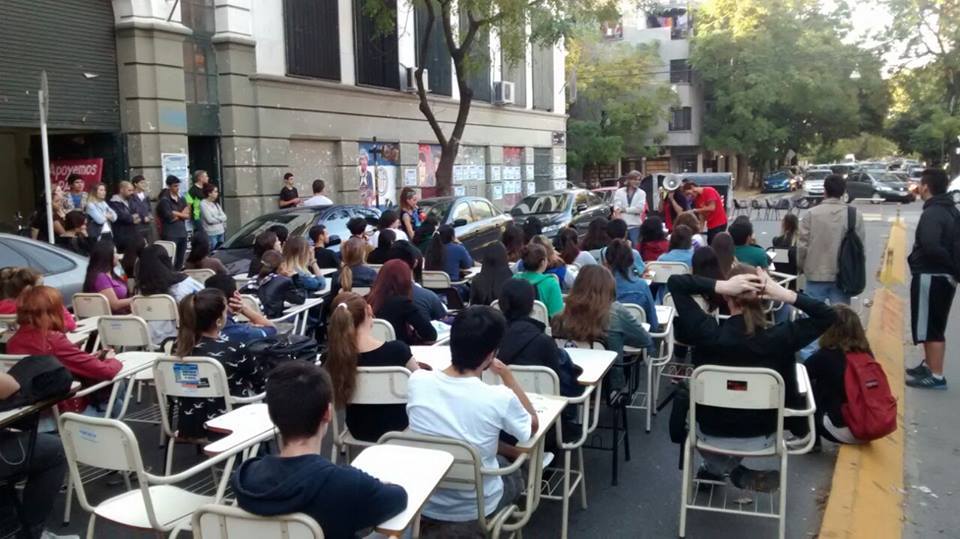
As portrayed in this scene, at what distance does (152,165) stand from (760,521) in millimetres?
13261

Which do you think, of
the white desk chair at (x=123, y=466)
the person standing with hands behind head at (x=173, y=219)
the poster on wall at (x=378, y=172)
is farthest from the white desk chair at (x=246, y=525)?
the poster on wall at (x=378, y=172)

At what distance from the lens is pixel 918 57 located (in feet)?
129

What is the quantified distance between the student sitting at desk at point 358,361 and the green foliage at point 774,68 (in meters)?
44.7

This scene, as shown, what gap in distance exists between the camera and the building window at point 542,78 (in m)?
31.7

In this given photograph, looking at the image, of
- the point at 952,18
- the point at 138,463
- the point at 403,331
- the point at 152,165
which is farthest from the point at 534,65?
the point at 138,463

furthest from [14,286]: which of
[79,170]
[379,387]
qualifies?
[79,170]

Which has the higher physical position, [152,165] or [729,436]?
[152,165]

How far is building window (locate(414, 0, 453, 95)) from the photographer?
75.9ft

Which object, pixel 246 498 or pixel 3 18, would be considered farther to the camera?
pixel 3 18

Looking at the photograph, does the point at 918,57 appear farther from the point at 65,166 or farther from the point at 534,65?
the point at 65,166

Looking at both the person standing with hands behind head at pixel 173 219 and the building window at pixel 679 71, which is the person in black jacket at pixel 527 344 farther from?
the building window at pixel 679 71

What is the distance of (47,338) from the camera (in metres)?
4.95

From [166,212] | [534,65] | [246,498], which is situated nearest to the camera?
[246,498]

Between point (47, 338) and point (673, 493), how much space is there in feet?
12.7
